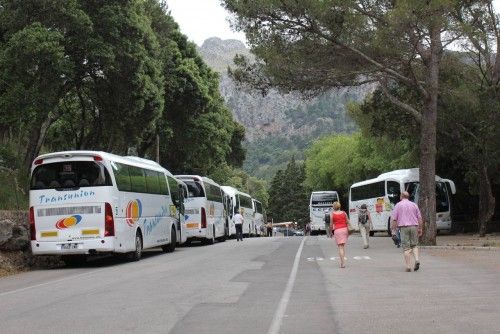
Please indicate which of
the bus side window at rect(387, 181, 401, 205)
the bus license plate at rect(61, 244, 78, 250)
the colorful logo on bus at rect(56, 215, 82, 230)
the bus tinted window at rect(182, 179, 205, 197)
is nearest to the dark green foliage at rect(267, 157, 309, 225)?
the bus side window at rect(387, 181, 401, 205)

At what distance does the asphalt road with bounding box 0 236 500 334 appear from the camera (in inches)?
340

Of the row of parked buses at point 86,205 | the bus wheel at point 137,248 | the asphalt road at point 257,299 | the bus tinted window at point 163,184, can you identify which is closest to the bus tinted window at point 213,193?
the bus tinted window at point 163,184

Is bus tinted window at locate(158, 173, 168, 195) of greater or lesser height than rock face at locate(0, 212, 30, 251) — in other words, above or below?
above

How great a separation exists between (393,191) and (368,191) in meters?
4.34

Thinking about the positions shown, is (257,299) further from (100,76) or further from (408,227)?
(100,76)

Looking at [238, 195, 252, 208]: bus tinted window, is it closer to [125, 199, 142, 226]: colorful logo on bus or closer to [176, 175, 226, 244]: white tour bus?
[176, 175, 226, 244]: white tour bus

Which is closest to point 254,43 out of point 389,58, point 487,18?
point 389,58

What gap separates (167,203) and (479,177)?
17185 mm

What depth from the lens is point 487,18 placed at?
3225 cm

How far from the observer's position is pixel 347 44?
24.5 meters

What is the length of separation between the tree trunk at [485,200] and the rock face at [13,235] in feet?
72.3

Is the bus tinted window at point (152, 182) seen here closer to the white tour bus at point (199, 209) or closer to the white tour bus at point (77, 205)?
the white tour bus at point (77, 205)

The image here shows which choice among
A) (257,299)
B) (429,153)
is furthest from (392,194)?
(257,299)

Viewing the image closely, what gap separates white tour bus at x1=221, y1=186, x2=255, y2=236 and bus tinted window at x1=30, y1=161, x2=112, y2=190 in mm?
22640
